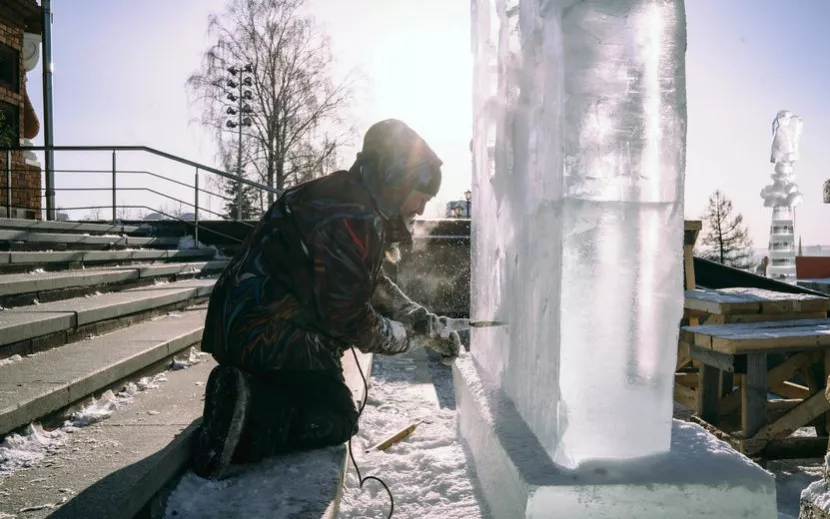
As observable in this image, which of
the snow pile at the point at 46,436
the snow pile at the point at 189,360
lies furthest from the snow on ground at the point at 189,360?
the snow pile at the point at 46,436

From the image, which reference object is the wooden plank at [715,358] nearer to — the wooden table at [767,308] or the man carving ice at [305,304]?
the wooden table at [767,308]

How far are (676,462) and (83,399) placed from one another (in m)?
2.43

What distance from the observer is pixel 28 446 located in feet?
6.42

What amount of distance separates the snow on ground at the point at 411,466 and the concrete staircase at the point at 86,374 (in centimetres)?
71

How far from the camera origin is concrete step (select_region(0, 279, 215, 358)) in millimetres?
2725

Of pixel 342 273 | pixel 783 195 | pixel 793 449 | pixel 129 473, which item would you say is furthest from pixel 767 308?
pixel 783 195

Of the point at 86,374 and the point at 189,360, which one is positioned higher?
the point at 86,374

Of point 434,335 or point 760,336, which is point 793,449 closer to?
point 760,336

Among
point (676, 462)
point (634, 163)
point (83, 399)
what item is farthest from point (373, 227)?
point (83, 399)

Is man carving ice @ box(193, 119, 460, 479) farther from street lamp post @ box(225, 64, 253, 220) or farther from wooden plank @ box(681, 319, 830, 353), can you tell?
street lamp post @ box(225, 64, 253, 220)

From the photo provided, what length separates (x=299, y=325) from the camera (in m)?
2.00

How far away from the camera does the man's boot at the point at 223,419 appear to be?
1.79 m

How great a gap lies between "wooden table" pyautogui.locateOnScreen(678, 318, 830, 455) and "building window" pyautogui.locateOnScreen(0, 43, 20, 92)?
15.1 m

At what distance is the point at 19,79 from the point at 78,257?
10.8 meters
